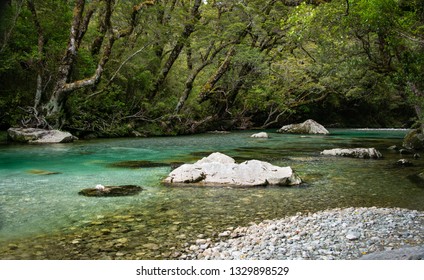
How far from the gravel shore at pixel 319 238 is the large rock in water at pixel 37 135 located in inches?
640

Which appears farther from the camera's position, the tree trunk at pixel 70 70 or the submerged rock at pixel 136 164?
the tree trunk at pixel 70 70

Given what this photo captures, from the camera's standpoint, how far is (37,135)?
19219mm

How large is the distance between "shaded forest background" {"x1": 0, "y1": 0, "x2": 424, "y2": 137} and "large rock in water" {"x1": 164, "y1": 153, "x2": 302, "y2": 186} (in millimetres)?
4558

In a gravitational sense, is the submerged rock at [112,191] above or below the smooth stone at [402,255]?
below

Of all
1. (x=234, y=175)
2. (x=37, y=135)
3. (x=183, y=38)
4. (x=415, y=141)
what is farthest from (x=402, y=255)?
(x=183, y=38)

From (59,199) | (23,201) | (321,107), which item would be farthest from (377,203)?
(321,107)

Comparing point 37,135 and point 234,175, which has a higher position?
point 37,135

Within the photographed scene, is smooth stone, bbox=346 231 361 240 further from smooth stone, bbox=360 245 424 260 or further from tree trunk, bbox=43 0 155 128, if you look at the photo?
tree trunk, bbox=43 0 155 128

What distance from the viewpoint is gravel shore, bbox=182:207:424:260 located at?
448cm

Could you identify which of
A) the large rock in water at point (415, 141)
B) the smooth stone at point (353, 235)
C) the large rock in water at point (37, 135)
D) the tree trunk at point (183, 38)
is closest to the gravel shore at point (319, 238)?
the smooth stone at point (353, 235)

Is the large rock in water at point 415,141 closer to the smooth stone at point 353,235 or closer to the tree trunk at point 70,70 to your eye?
the smooth stone at point 353,235

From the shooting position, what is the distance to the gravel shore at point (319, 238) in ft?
14.7

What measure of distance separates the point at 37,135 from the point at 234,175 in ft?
45.9

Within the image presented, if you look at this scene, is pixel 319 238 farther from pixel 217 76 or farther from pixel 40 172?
pixel 217 76
